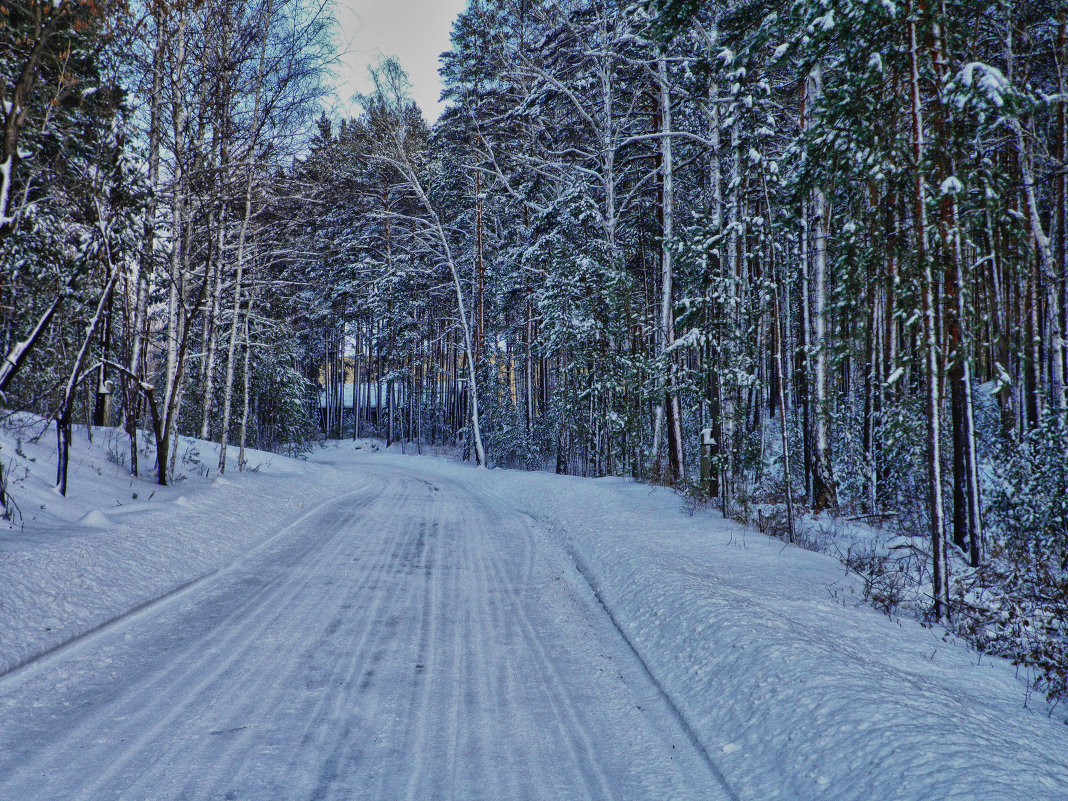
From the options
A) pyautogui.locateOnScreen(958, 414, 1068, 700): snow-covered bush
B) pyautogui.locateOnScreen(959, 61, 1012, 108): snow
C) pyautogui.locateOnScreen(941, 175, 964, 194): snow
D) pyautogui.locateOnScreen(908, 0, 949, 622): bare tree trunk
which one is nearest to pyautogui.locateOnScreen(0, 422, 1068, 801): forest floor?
pyautogui.locateOnScreen(958, 414, 1068, 700): snow-covered bush

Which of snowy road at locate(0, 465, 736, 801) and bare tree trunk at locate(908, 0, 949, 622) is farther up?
bare tree trunk at locate(908, 0, 949, 622)

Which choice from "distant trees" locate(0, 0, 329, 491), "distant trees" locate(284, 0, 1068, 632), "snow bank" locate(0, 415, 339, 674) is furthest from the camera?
"distant trees" locate(0, 0, 329, 491)

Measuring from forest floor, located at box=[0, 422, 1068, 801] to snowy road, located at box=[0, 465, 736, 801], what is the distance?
0.02m

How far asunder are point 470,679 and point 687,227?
40.9ft

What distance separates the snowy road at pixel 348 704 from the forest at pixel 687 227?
117 inches

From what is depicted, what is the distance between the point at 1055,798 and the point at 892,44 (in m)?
6.63

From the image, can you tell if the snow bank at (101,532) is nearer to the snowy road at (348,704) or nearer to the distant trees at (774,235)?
the snowy road at (348,704)

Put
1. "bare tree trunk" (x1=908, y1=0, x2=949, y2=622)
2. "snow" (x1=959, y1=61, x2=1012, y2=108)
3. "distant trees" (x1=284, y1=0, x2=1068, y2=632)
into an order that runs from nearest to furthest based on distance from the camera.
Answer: "snow" (x1=959, y1=61, x2=1012, y2=108), "bare tree trunk" (x1=908, y1=0, x2=949, y2=622), "distant trees" (x1=284, y1=0, x2=1068, y2=632)

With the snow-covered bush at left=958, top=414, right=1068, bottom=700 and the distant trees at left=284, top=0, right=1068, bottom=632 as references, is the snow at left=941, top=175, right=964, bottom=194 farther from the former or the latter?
the snow-covered bush at left=958, top=414, right=1068, bottom=700

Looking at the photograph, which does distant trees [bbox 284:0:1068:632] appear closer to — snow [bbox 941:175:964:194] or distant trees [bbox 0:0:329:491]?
snow [bbox 941:175:964:194]

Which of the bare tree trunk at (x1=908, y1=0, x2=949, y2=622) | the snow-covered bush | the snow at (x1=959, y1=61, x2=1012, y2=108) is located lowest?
the snow-covered bush

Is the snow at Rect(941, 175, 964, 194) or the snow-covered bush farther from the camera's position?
the snow at Rect(941, 175, 964, 194)

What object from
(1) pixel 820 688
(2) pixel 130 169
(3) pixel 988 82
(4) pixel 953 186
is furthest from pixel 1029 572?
(2) pixel 130 169

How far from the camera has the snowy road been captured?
2754 millimetres
